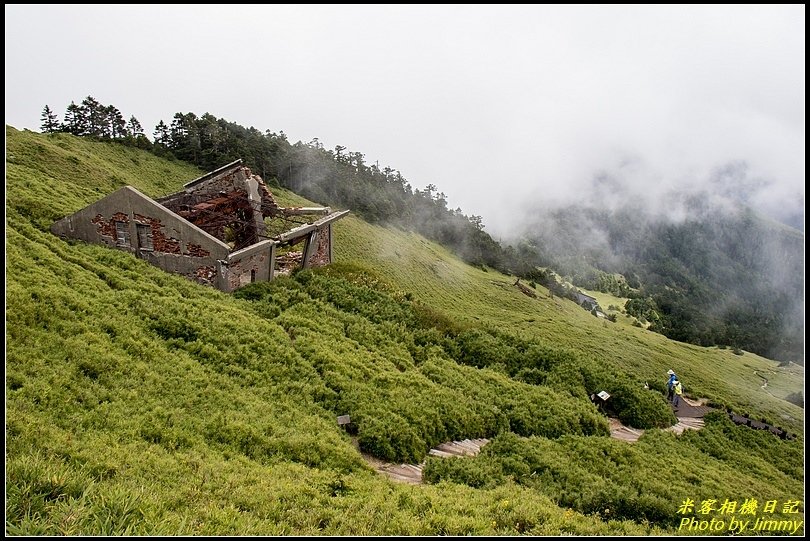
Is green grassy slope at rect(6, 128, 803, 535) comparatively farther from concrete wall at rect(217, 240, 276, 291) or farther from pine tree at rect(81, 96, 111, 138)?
pine tree at rect(81, 96, 111, 138)

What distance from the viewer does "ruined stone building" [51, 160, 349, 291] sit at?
62.0ft

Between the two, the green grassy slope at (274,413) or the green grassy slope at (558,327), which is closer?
the green grassy slope at (274,413)

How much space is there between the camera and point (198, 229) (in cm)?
1923

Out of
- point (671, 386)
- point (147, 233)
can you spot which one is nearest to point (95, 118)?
point (147, 233)

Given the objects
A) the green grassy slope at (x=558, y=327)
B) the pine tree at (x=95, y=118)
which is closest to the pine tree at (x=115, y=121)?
the pine tree at (x=95, y=118)

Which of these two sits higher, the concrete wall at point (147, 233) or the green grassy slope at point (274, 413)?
the concrete wall at point (147, 233)

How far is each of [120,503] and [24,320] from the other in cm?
735

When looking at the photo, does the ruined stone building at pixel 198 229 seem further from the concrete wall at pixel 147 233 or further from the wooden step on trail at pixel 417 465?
the wooden step on trail at pixel 417 465

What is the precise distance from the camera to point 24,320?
10.9m

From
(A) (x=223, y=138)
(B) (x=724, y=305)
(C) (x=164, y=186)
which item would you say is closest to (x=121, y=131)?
(A) (x=223, y=138)

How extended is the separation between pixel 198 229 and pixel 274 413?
10707 mm

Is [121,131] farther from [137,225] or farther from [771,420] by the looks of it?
[771,420]

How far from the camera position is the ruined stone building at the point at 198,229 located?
18.9m

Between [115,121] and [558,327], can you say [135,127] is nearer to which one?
[115,121]
